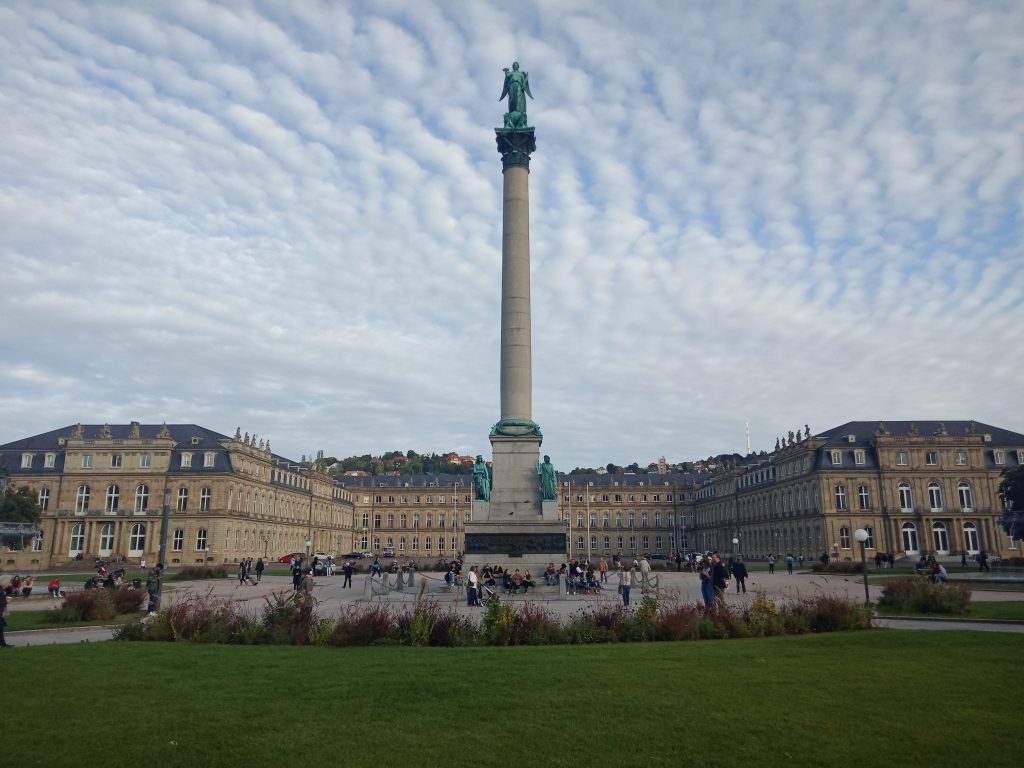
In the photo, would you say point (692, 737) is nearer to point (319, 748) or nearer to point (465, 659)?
point (319, 748)

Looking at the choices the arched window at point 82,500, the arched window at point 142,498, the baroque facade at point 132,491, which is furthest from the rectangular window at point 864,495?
the arched window at point 82,500

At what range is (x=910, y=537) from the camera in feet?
284

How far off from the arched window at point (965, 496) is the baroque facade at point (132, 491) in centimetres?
8625

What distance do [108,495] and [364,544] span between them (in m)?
63.0

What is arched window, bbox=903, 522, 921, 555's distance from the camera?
86.1 metres

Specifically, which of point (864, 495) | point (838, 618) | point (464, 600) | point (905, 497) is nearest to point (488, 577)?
point (464, 600)

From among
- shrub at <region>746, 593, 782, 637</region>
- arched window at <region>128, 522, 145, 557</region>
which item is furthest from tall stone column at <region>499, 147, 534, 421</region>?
arched window at <region>128, 522, 145, 557</region>

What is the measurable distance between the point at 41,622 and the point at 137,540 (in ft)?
227

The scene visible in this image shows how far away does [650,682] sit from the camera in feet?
43.1

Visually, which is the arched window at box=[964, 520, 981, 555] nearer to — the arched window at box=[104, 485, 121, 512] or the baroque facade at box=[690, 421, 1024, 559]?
the baroque facade at box=[690, 421, 1024, 559]

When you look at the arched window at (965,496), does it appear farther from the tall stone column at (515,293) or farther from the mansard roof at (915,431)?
the tall stone column at (515,293)

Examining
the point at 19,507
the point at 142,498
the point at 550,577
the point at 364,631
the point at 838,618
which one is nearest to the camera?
the point at 364,631

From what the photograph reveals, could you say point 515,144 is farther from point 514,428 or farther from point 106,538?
point 106,538

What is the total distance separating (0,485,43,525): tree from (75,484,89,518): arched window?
11.5 meters
